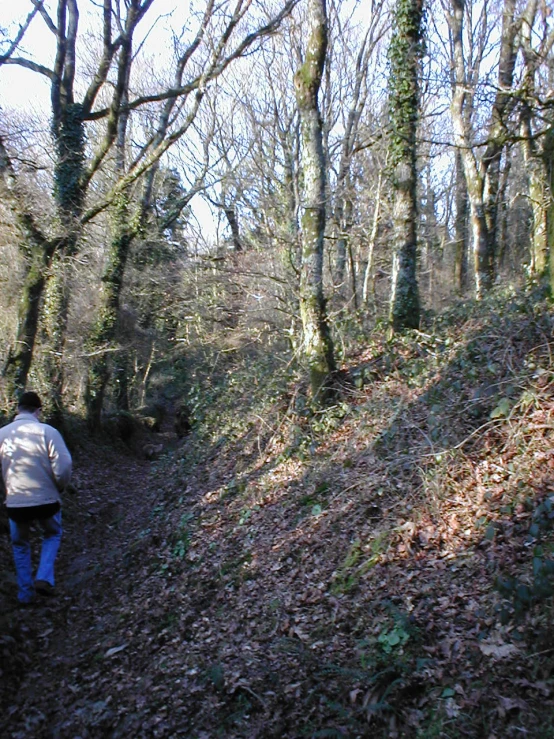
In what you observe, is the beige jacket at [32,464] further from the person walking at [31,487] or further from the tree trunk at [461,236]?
the tree trunk at [461,236]

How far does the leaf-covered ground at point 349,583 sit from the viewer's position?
4.03 meters

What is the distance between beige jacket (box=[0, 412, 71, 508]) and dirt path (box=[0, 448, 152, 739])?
1165 millimetres

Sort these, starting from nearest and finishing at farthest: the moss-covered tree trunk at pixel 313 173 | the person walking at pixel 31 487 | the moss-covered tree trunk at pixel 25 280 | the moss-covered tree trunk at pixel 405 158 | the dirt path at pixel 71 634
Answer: the dirt path at pixel 71 634 → the person walking at pixel 31 487 → the moss-covered tree trunk at pixel 313 173 → the moss-covered tree trunk at pixel 25 280 → the moss-covered tree trunk at pixel 405 158

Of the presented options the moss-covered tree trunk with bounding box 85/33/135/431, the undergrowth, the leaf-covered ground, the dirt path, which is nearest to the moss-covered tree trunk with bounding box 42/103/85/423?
the moss-covered tree trunk with bounding box 85/33/135/431

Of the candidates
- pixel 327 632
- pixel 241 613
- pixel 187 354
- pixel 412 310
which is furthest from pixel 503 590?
pixel 187 354

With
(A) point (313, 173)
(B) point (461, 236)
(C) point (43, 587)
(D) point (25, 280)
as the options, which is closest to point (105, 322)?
(D) point (25, 280)

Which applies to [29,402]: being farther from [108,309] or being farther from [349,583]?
[108,309]

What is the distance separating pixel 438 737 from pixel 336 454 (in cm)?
530

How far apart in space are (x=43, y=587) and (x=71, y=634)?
0.67 meters

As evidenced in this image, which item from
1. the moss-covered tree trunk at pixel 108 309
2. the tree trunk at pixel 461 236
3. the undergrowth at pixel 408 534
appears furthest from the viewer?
the tree trunk at pixel 461 236

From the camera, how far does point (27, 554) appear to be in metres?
6.37

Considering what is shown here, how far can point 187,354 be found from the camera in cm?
2470

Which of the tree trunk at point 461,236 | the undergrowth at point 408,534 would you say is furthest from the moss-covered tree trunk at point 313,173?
the tree trunk at point 461,236

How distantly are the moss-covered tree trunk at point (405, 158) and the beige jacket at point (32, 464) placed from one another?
7036mm
